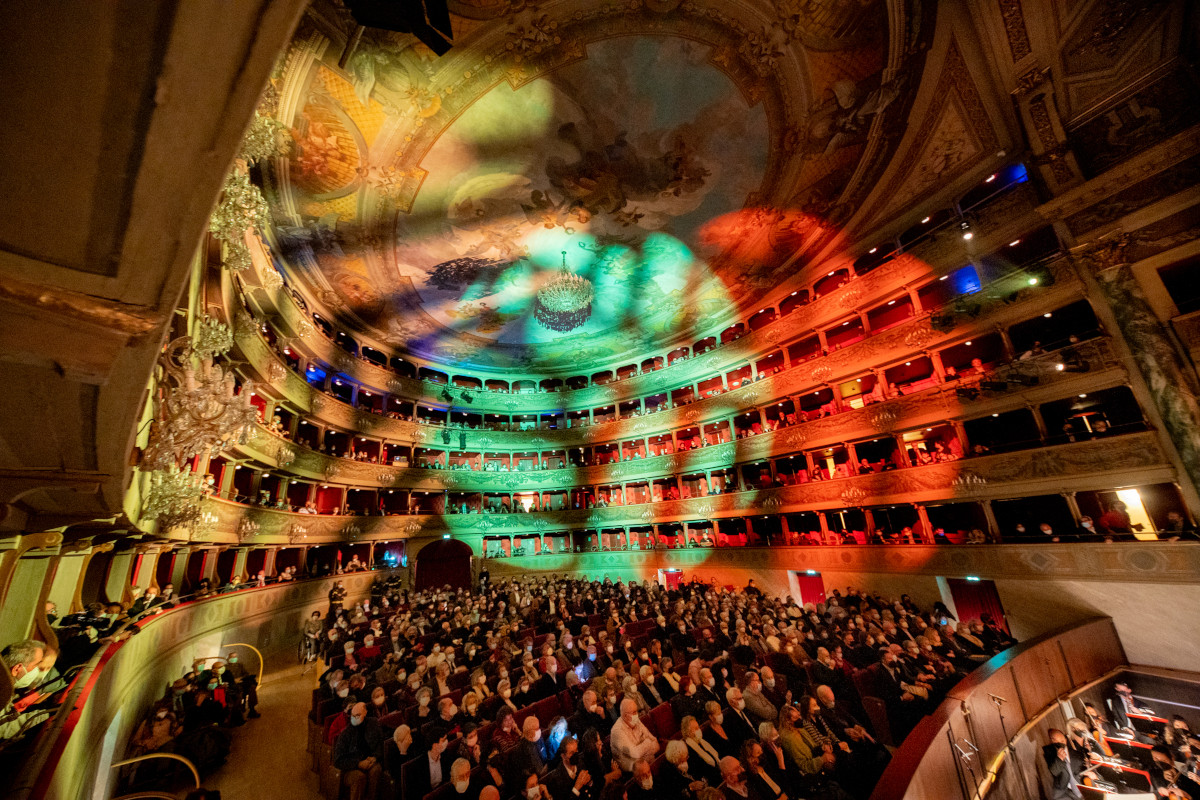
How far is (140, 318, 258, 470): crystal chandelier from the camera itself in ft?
13.8

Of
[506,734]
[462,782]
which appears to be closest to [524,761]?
[506,734]

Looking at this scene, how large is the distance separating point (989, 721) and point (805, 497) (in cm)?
1035

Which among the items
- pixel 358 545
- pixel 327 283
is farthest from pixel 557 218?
pixel 358 545

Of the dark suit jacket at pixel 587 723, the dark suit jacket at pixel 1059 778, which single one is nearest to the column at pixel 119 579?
the dark suit jacket at pixel 587 723

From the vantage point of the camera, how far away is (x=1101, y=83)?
8828 millimetres

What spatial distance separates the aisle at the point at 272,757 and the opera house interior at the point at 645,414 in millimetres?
90

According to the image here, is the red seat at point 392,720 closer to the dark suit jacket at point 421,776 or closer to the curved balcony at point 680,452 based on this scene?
the dark suit jacket at point 421,776

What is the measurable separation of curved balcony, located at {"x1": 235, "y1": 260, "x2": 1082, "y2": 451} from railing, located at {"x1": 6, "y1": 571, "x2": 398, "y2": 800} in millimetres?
5809

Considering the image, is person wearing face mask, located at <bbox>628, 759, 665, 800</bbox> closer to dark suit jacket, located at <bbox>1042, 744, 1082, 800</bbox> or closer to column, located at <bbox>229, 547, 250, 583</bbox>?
dark suit jacket, located at <bbox>1042, 744, 1082, 800</bbox>

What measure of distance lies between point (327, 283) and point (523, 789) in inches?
625

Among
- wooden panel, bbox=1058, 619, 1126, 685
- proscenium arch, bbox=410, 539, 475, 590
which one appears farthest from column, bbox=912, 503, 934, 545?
proscenium arch, bbox=410, 539, 475, 590

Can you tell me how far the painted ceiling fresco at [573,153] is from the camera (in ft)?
31.5

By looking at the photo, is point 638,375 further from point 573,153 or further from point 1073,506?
point 1073,506

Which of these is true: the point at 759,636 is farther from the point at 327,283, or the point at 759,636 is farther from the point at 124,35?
the point at 327,283
